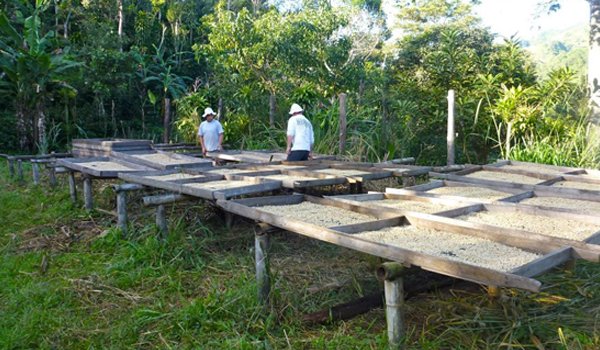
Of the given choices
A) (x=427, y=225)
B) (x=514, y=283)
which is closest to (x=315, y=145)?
(x=427, y=225)

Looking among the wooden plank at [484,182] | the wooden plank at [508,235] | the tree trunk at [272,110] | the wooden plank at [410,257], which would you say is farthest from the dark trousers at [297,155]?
the wooden plank at [508,235]

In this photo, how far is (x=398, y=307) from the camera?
8.19 ft

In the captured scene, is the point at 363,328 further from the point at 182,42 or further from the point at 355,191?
the point at 182,42

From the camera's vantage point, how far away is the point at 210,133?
7.20 m

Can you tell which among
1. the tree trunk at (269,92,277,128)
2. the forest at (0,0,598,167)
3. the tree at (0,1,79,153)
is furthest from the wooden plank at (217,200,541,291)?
the tree at (0,1,79,153)

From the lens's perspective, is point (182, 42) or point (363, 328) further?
point (182, 42)

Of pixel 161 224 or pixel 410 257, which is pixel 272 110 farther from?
pixel 410 257

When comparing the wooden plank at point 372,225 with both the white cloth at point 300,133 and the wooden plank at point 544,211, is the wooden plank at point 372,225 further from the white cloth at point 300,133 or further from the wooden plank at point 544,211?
the white cloth at point 300,133

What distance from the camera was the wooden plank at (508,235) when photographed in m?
2.25

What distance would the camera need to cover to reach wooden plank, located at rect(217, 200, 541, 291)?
196cm

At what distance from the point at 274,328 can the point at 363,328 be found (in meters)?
0.51

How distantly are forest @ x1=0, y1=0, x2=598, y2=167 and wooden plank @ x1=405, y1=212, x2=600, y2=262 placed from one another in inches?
154

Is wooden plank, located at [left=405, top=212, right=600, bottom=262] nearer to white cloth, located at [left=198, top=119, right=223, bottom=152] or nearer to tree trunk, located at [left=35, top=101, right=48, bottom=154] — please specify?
A: white cloth, located at [left=198, top=119, right=223, bottom=152]

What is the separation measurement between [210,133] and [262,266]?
169 inches
